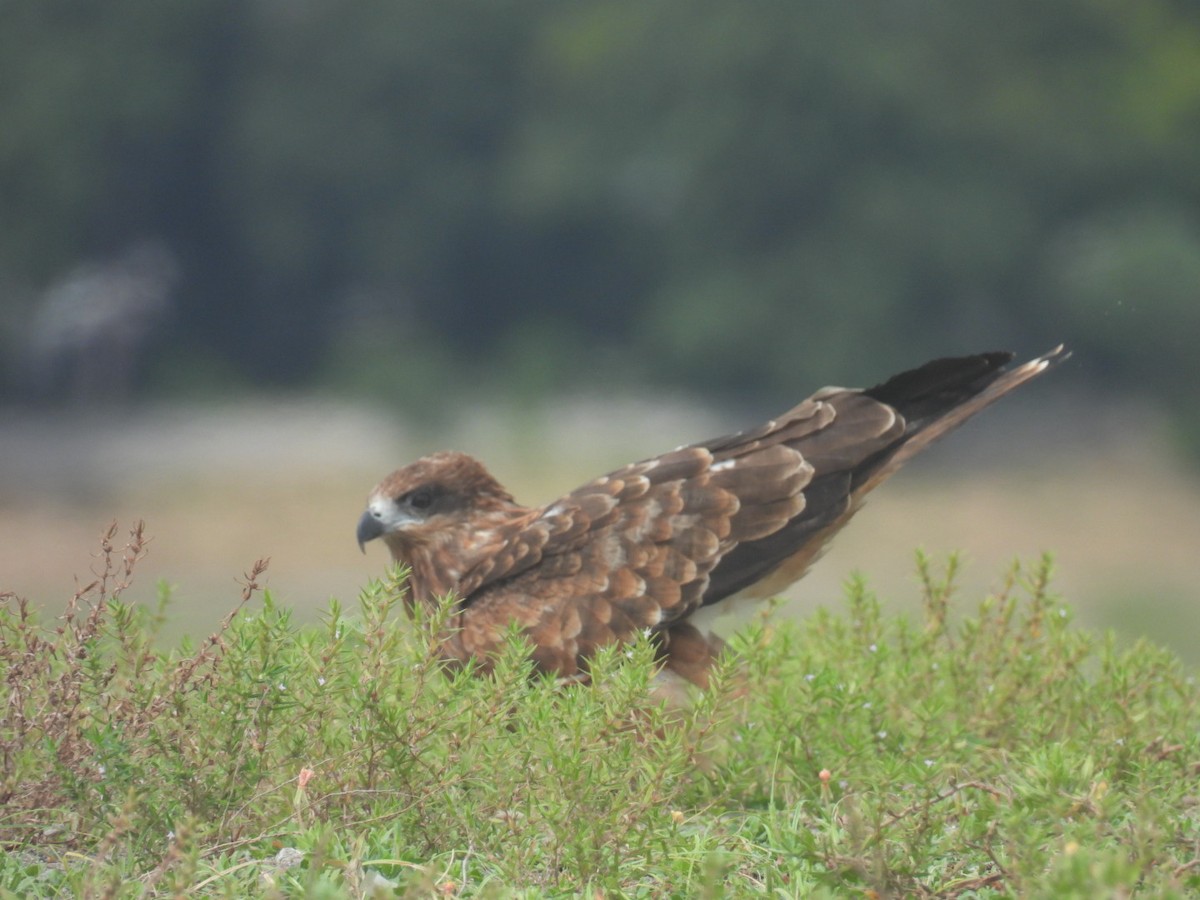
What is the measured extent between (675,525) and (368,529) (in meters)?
1.11

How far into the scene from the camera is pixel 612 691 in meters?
3.16

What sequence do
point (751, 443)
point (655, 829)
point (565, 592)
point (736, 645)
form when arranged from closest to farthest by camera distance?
point (655, 829), point (736, 645), point (565, 592), point (751, 443)

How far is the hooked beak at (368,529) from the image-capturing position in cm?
506

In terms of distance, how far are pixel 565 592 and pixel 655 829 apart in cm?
149

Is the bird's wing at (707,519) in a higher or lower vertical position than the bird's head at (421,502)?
lower

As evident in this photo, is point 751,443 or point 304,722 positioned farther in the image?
point 751,443

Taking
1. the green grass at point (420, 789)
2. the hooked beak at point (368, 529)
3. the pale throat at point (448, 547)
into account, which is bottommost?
the green grass at point (420, 789)

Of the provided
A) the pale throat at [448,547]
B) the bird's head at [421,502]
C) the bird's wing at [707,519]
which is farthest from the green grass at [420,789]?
the bird's head at [421,502]

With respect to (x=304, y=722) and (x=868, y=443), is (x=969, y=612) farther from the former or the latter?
(x=304, y=722)

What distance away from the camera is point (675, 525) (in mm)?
4699

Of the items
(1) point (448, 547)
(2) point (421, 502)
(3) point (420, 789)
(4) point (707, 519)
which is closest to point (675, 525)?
(4) point (707, 519)

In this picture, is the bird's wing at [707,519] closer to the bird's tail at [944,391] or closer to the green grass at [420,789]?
the bird's tail at [944,391]

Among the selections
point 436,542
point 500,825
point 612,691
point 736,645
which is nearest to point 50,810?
point 500,825

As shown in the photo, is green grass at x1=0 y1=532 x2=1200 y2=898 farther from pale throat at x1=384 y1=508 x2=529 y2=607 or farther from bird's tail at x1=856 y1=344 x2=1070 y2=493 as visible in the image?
bird's tail at x1=856 y1=344 x2=1070 y2=493
